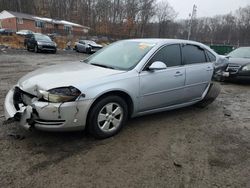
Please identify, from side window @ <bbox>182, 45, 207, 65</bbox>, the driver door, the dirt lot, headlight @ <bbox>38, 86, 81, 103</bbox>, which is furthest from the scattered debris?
side window @ <bbox>182, 45, 207, 65</bbox>

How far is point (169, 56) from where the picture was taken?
14.0 feet

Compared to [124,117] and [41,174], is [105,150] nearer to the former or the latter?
[124,117]

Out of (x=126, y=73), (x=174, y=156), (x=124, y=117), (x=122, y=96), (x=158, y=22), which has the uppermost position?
(x=158, y=22)

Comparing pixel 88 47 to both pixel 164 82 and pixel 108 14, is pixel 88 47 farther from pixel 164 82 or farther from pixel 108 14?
pixel 108 14

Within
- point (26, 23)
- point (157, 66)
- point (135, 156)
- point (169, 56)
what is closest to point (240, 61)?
point (169, 56)

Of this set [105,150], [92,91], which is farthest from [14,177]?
[92,91]

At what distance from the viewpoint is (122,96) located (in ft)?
12.0

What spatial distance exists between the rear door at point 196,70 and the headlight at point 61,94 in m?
2.31

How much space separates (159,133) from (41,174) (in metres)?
→ 1.98

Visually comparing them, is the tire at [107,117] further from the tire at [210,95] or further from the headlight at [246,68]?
the headlight at [246,68]

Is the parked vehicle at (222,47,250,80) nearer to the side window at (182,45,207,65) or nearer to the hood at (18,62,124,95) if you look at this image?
the side window at (182,45,207,65)

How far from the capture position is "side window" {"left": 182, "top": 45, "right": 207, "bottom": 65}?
4.56m

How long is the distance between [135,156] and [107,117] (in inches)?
28.9

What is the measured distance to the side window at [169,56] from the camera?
4070mm
